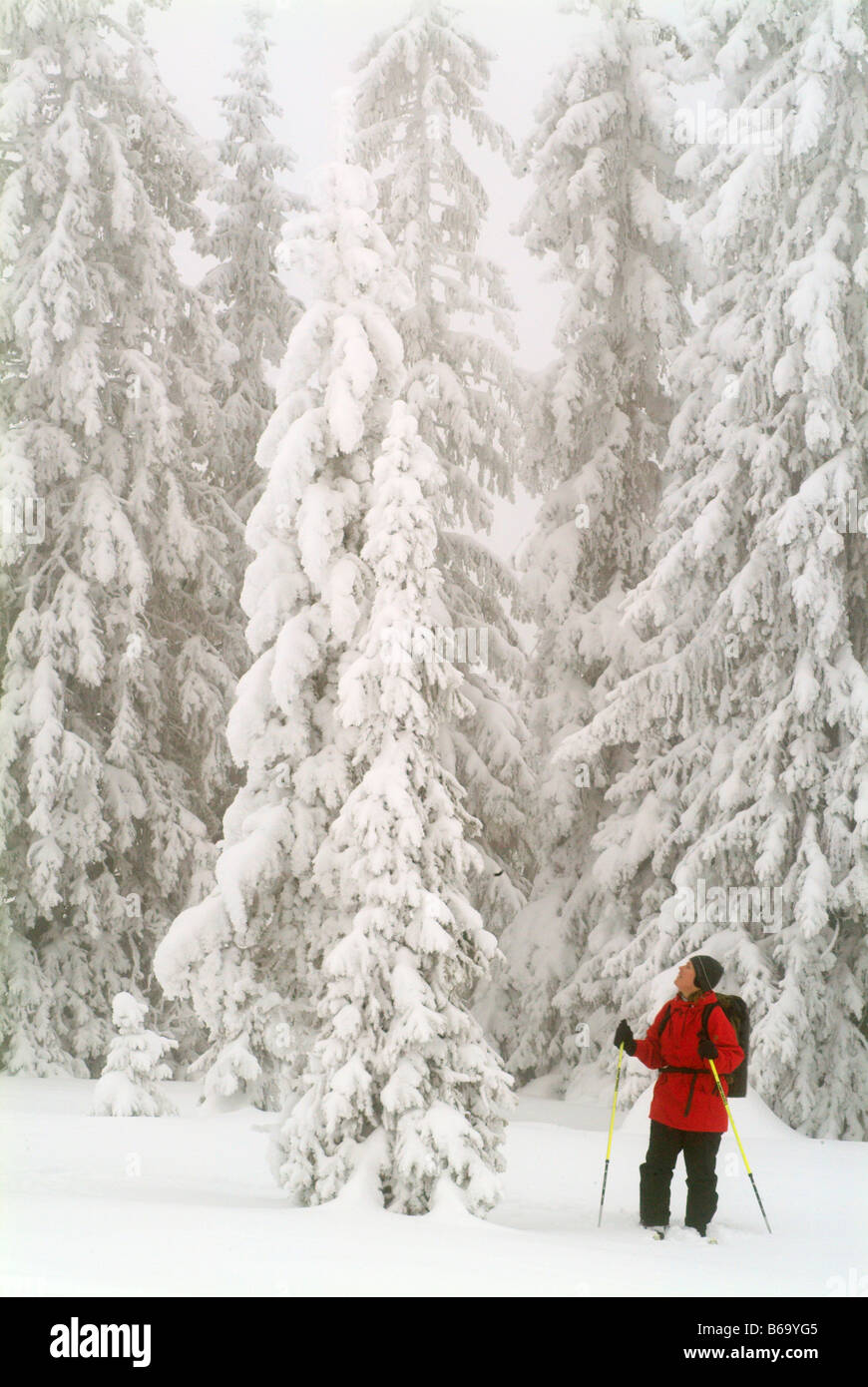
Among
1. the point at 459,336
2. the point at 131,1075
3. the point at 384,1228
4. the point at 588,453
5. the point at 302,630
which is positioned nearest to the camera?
the point at 384,1228

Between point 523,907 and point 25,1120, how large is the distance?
8597mm

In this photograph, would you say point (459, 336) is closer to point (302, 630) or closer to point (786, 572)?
point (786, 572)

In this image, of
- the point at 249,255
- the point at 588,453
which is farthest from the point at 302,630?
the point at 249,255

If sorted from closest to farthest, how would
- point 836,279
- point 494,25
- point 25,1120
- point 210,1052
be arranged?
point 25,1120
point 836,279
point 210,1052
point 494,25

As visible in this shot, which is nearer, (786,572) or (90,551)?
(786,572)

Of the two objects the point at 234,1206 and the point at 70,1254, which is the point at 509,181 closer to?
the point at 234,1206

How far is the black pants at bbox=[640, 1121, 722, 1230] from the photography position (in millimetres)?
9102

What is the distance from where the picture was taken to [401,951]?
Result: 9953mm

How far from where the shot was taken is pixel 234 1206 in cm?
950

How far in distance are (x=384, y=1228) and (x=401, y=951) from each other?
6.20ft

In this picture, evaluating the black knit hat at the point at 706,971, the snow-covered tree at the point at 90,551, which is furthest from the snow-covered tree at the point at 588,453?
the black knit hat at the point at 706,971

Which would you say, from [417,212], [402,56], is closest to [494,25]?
[402,56]

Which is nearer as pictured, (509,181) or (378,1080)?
(378,1080)

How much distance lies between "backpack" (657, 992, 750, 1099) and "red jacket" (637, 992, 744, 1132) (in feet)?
0.12
